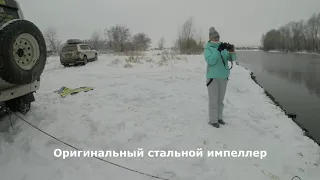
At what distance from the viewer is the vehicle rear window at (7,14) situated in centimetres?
399

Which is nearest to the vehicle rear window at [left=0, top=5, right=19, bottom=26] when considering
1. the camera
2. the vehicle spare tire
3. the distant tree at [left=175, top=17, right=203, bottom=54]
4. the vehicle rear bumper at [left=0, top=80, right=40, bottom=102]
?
the vehicle spare tire

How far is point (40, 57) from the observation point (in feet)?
13.0

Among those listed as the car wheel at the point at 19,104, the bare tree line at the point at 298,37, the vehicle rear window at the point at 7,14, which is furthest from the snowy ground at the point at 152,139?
the bare tree line at the point at 298,37

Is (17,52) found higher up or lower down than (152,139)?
higher up

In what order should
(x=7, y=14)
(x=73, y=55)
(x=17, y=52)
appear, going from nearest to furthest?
(x=17, y=52), (x=7, y=14), (x=73, y=55)

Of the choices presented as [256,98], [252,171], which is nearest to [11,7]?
[252,171]

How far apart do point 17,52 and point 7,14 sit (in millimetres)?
1155

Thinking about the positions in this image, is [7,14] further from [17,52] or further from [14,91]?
[14,91]

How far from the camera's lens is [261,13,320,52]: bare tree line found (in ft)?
246

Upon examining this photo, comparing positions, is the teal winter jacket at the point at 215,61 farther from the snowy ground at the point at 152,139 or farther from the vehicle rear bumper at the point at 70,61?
the vehicle rear bumper at the point at 70,61

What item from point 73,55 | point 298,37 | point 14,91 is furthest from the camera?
point 298,37

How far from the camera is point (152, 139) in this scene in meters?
3.89

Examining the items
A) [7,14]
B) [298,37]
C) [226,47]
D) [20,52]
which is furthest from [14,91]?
[298,37]

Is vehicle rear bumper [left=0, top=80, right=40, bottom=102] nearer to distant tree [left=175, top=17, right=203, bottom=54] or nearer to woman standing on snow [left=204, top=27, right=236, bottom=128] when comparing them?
woman standing on snow [left=204, top=27, right=236, bottom=128]
